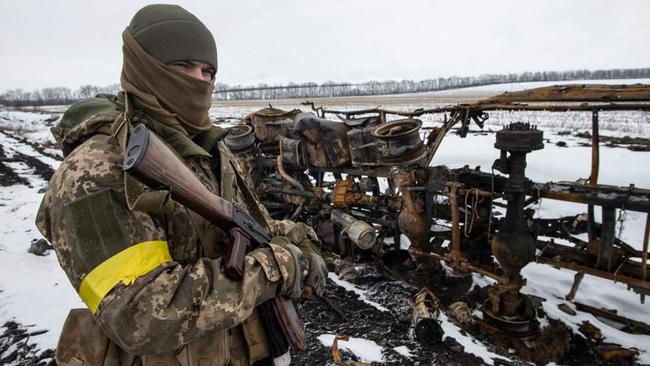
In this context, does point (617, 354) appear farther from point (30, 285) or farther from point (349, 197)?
point (30, 285)

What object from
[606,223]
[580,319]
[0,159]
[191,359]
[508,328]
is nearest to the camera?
[191,359]

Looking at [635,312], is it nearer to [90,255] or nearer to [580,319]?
[580,319]

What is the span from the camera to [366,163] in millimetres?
5629

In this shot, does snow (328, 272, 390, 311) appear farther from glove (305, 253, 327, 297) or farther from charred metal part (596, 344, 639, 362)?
glove (305, 253, 327, 297)

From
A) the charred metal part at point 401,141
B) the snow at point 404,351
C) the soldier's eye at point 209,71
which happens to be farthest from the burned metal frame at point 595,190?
the soldier's eye at point 209,71

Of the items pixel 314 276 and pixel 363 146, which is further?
pixel 363 146

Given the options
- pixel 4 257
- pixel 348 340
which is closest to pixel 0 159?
pixel 4 257

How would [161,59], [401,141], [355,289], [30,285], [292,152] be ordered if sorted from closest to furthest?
[161,59]
[401,141]
[30,285]
[355,289]
[292,152]

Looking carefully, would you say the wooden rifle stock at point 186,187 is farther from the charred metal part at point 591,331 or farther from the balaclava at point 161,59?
the charred metal part at point 591,331

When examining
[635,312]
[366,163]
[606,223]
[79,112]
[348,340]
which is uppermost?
[79,112]

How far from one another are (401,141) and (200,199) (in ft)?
12.1

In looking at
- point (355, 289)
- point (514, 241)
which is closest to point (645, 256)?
point (514, 241)

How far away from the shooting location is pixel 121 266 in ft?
4.43

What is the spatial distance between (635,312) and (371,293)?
3138 millimetres
